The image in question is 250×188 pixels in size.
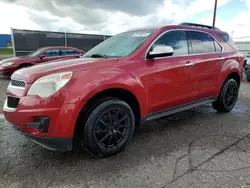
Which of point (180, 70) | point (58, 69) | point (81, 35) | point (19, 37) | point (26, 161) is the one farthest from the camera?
point (81, 35)

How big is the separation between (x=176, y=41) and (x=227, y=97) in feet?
6.44

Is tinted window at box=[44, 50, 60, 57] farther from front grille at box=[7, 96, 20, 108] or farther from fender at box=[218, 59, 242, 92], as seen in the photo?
fender at box=[218, 59, 242, 92]

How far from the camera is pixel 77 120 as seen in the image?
98.0 inches

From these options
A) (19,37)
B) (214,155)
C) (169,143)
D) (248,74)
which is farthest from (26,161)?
(19,37)

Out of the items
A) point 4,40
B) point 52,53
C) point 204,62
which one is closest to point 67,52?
point 52,53

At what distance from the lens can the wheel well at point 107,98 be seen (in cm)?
249

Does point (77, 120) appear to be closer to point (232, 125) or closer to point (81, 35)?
point (232, 125)

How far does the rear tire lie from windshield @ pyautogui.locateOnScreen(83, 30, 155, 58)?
7.18 feet

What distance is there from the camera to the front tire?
98.0 inches

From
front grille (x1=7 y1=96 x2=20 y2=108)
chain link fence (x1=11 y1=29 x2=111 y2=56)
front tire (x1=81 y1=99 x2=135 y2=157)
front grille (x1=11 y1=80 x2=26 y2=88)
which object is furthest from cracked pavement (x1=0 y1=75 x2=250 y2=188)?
chain link fence (x1=11 y1=29 x2=111 y2=56)

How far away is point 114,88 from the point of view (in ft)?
8.64

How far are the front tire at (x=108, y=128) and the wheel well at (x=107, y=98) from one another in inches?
2.4

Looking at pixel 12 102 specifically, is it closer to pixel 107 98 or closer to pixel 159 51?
pixel 107 98

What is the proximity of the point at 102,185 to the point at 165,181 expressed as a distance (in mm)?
667
